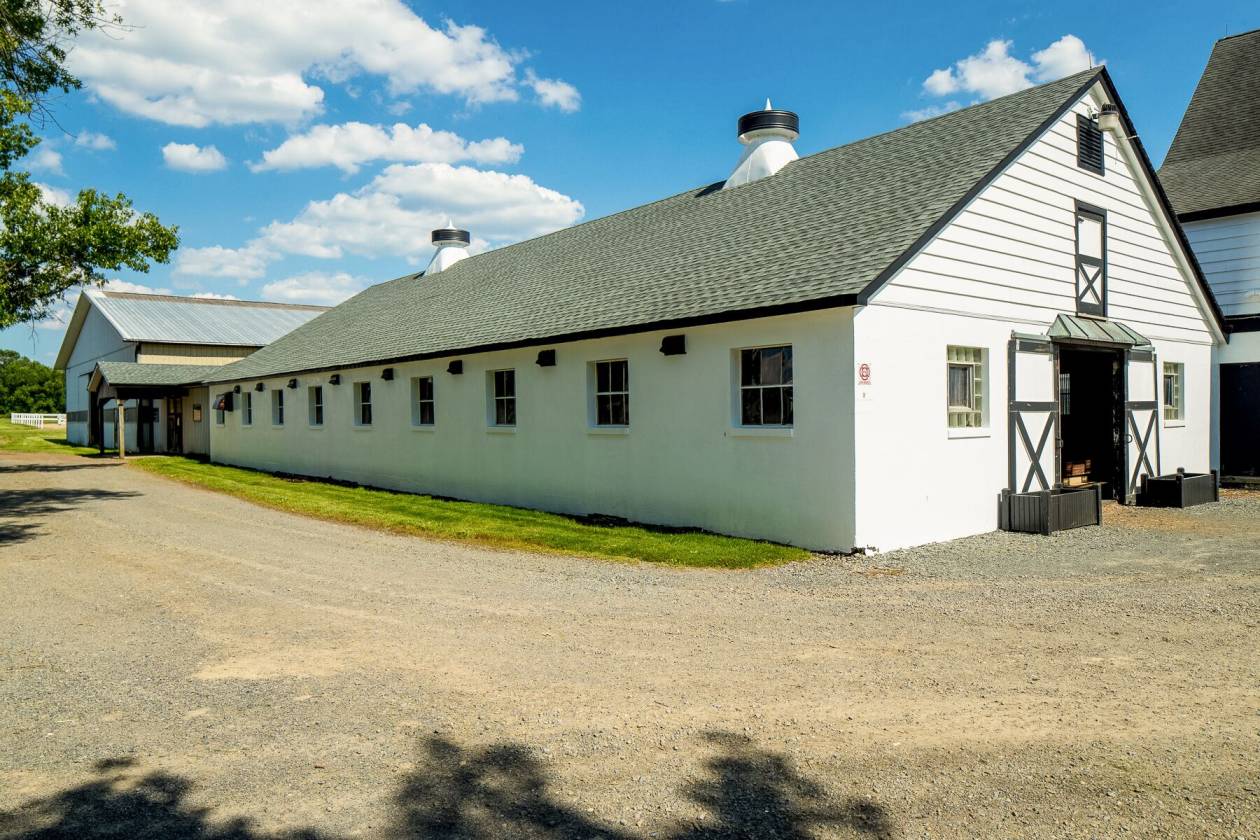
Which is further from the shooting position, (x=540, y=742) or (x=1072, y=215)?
(x=1072, y=215)

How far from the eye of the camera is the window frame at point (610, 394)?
13648 mm

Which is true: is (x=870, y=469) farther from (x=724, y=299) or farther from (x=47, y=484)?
(x=47, y=484)

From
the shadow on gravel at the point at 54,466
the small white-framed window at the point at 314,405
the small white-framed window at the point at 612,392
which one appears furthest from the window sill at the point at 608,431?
the shadow on gravel at the point at 54,466

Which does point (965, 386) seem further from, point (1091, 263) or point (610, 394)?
point (610, 394)

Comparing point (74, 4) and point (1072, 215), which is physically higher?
point (74, 4)

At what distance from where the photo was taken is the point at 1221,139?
2014cm

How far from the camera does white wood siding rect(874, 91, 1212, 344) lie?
37.7 ft

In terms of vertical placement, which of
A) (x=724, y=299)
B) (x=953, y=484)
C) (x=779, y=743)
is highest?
(x=724, y=299)

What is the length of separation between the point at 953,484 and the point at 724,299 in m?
4.11

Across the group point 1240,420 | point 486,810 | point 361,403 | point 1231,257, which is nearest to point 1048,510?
point 1240,420

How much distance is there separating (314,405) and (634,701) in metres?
21.1

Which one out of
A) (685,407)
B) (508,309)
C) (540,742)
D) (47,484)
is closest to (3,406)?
(47,484)

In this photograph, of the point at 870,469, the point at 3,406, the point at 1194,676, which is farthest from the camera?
the point at 3,406

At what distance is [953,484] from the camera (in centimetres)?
1153
